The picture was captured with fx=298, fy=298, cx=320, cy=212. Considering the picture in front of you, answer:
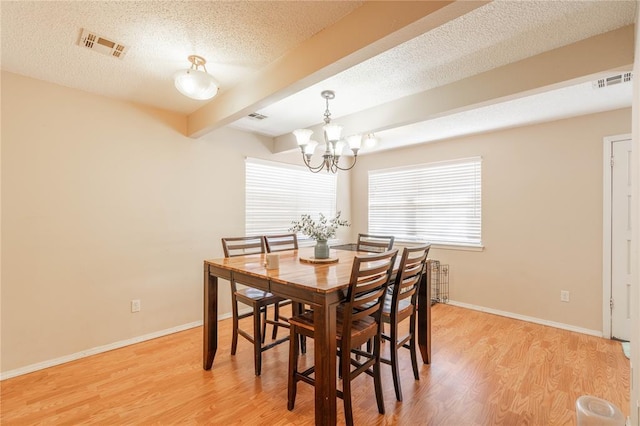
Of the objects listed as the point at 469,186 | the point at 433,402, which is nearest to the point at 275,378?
the point at 433,402

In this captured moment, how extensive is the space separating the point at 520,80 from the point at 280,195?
3.06m

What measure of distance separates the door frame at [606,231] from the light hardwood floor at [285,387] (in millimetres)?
271

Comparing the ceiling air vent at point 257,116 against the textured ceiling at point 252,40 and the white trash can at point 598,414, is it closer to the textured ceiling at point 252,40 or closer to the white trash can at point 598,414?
the textured ceiling at point 252,40

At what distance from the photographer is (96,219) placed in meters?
2.78

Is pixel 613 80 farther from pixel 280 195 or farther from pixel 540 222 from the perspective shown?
pixel 280 195

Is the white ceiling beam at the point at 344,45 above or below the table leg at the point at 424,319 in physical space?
above

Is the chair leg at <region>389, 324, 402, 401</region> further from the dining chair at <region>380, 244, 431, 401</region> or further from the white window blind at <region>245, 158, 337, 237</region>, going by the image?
the white window blind at <region>245, 158, 337, 237</region>

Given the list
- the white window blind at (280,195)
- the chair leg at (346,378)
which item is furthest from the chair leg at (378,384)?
the white window blind at (280,195)

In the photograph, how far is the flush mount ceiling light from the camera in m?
1.98

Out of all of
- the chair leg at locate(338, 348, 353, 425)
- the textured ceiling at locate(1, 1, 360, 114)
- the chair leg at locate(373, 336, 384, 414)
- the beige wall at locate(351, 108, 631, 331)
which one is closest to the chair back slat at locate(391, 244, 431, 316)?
the chair leg at locate(373, 336, 384, 414)

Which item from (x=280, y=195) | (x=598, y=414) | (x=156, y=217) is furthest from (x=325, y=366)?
(x=280, y=195)

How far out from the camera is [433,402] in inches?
79.7

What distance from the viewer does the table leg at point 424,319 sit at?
8.33ft

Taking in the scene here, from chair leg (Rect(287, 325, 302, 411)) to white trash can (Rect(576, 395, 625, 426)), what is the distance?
1555 mm
